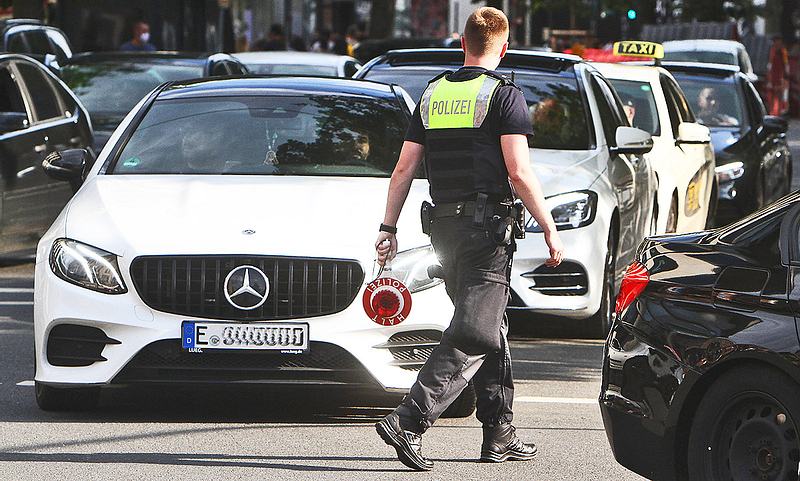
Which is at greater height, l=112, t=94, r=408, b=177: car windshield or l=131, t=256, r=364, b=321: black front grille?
l=112, t=94, r=408, b=177: car windshield

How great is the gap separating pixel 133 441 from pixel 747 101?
10915mm

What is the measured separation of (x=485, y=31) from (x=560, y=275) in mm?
3805

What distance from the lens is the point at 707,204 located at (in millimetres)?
14617

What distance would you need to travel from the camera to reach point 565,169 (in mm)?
10352

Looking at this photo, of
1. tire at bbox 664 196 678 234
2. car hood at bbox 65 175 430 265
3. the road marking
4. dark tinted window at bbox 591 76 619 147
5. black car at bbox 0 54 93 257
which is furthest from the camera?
tire at bbox 664 196 678 234

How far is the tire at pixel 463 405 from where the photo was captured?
7.70 metres

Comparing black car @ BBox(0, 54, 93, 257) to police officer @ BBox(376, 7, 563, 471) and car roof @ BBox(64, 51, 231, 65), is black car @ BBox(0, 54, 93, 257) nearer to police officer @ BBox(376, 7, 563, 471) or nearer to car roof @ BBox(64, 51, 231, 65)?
A: car roof @ BBox(64, 51, 231, 65)

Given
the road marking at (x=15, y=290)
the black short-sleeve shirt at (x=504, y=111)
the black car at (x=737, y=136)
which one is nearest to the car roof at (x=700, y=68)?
the black car at (x=737, y=136)

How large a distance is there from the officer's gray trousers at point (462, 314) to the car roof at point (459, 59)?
517 centimetres

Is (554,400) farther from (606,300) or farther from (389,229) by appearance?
(606,300)

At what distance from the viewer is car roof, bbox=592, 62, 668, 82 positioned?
14.3 meters

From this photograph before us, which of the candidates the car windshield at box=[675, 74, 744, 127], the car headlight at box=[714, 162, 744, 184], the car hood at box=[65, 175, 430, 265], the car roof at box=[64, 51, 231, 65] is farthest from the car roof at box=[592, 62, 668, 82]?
the car hood at box=[65, 175, 430, 265]

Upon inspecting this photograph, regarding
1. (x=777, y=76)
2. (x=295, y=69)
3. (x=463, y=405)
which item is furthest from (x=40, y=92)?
(x=777, y=76)

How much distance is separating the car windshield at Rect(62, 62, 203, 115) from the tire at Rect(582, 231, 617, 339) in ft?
21.4
